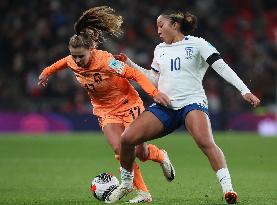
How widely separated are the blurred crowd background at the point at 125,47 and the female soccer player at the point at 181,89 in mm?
13269

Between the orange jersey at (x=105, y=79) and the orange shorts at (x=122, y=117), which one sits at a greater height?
the orange jersey at (x=105, y=79)

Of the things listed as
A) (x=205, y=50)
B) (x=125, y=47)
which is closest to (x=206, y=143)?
(x=205, y=50)

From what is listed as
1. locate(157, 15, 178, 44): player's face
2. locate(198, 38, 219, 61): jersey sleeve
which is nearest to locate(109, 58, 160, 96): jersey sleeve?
locate(157, 15, 178, 44): player's face

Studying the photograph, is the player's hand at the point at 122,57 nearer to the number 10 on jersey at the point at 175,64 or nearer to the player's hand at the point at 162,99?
the number 10 on jersey at the point at 175,64

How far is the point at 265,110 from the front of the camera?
23.0m

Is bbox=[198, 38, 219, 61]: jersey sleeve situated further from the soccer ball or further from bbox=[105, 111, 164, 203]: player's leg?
the soccer ball

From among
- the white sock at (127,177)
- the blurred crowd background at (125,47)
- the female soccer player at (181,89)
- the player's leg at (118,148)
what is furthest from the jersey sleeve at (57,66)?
the blurred crowd background at (125,47)

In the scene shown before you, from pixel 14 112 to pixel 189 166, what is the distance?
9613 millimetres

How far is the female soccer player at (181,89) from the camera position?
784 cm

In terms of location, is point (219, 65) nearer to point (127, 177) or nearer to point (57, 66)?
point (127, 177)

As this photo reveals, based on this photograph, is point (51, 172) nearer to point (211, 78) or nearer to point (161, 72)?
point (161, 72)

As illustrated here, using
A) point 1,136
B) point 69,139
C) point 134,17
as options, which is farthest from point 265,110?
point 1,136

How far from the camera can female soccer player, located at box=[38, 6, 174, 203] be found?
855 cm

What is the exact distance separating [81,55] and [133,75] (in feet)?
2.06
